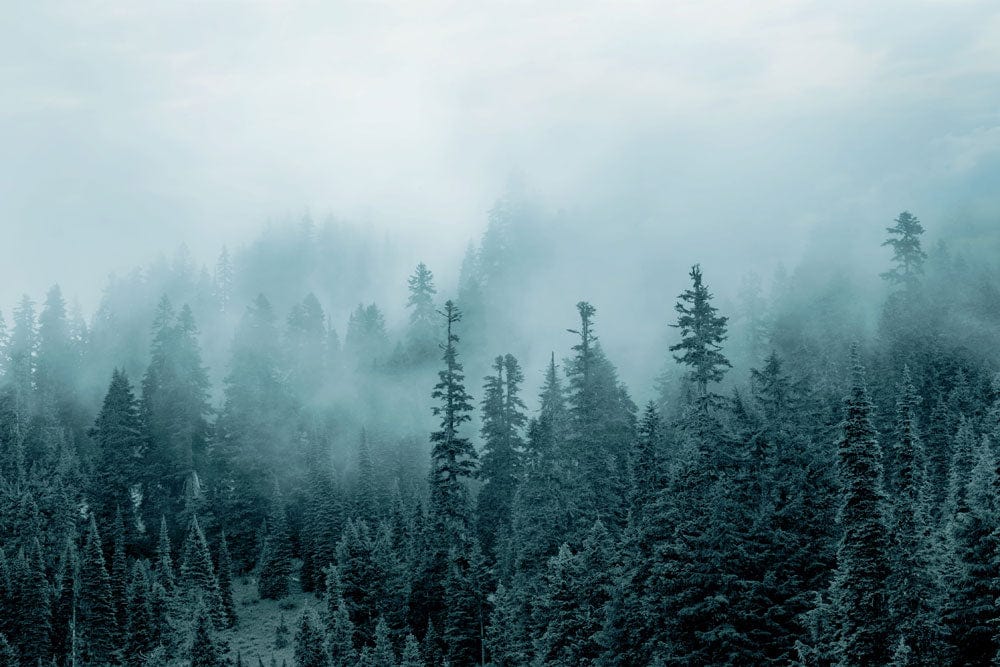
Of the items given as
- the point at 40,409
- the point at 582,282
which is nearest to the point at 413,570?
the point at 40,409

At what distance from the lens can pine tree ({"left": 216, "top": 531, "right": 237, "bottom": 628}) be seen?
7156cm

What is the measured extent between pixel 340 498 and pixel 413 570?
22707mm

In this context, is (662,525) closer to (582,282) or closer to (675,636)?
(675,636)

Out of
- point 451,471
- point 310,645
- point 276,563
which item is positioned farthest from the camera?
point 276,563

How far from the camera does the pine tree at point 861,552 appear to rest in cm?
2942

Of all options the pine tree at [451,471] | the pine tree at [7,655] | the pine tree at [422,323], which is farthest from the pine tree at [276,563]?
the pine tree at [422,323]

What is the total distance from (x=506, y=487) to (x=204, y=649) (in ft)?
78.8

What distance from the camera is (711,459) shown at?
1475 inches

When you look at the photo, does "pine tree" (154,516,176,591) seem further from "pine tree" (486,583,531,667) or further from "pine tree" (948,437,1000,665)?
"pine tree" (948,437,1000,665)

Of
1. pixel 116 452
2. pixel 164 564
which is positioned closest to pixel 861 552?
pixel 164 564

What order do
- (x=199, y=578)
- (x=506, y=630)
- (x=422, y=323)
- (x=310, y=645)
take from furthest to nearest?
1. (x=422, y=323)
2. (x=199, y=578)
3. (x=310, y=645)
4. (x=506, y=630)

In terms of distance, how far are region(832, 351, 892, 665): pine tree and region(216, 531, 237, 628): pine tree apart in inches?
2136

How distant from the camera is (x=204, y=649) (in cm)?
5650

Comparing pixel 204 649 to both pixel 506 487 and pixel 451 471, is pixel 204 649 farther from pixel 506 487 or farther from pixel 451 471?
pixel 506 487
